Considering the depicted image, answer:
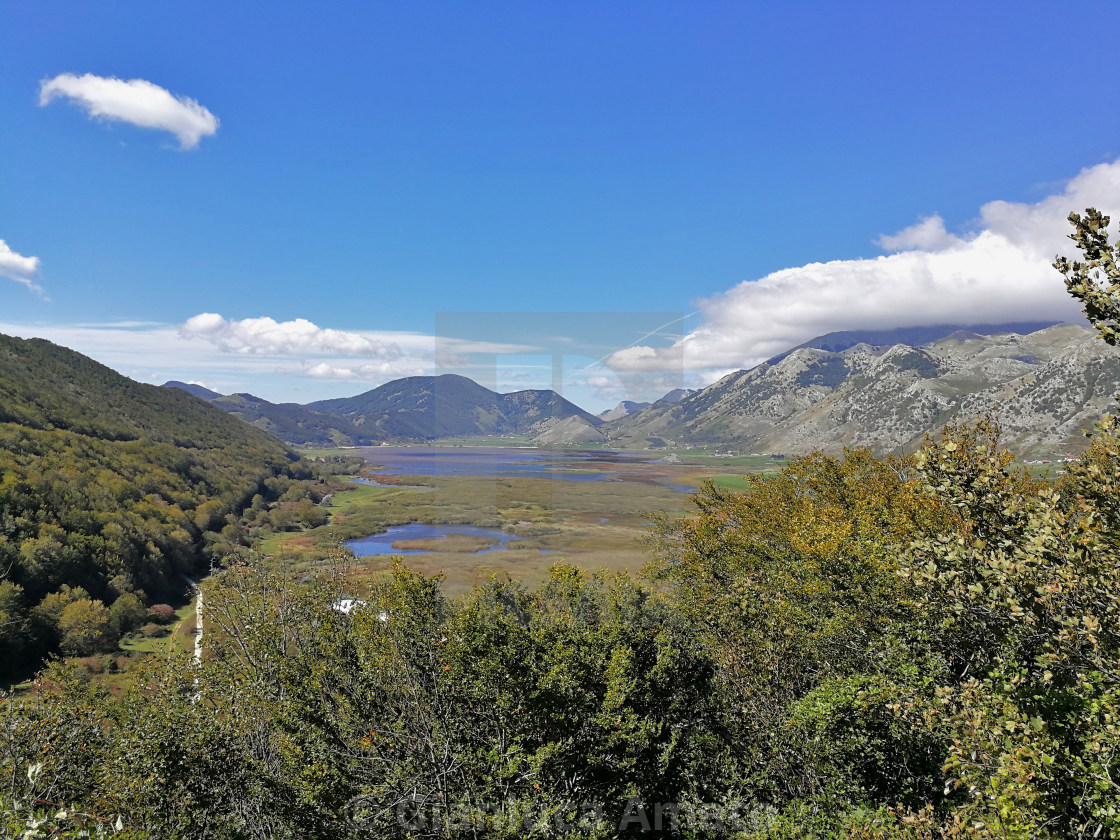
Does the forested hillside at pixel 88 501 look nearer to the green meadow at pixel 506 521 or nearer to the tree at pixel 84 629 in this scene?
the tree at pixel 84 629

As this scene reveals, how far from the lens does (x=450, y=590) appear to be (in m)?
62.3

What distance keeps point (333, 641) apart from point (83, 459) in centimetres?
10355

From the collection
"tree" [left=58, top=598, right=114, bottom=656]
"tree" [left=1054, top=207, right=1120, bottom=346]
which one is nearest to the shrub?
"tree" [left=58, top=598, right=114, bottom=656]

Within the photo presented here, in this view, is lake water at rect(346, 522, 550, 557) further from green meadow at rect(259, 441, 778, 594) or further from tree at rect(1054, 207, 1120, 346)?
tree at rect(1054, 207, 1120, 346)

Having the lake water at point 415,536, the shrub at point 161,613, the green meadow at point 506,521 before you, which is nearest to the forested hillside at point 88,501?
the shrub at point 161,613

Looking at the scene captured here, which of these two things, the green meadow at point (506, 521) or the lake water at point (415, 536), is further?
the lake water at point (415, 536)

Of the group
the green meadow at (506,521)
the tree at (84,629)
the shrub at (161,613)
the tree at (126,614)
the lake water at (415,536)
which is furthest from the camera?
the lake water at (415,536)

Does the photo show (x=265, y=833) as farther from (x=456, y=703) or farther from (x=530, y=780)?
(x=530, y=780)

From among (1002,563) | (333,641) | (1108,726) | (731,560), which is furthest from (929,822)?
(731,560)

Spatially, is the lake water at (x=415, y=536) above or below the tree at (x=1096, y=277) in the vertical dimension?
below

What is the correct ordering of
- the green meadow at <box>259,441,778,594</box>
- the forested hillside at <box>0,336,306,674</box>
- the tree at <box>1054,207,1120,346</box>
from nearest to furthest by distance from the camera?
the tree at <box>1054,207,1120,346</box>
the forested hillside at <box>0,336,306,674</box>
the green meadow at <box>259,441,778,594</box>

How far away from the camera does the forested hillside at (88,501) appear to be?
179 ft

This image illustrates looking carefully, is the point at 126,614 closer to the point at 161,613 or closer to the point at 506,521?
the point at 161,613

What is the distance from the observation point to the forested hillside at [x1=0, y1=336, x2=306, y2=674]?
179 feet
